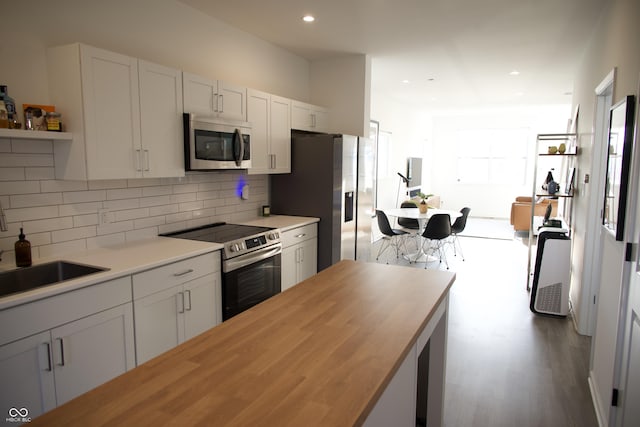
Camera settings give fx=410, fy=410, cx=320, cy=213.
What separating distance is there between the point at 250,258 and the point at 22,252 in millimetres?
1545

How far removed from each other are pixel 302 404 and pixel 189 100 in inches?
106

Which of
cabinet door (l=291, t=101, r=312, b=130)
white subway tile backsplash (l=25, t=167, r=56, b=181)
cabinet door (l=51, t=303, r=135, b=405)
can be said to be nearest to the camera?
cabinet door (l=51, t=303, r=135, b=405)

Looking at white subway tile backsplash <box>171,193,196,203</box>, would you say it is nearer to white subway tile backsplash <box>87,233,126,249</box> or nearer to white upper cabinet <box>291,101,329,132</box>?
white subway tile backsplash <box>87,233,126,249</box>

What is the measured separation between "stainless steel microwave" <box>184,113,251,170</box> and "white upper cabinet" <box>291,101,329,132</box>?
915mm

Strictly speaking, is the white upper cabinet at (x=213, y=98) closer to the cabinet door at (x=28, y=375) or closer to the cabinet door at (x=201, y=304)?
the cabinet door at (x=201, y=304)

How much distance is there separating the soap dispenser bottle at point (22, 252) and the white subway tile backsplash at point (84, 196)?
412mm

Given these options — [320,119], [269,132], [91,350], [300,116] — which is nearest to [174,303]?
[91,350]

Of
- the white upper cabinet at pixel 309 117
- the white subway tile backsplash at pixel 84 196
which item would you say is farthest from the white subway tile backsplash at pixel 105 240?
the white upper cabinet at pixel 309 117

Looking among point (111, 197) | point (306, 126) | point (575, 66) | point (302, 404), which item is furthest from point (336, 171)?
point (575, 66)

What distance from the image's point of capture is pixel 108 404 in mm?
1105

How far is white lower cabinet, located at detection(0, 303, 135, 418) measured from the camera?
188 centimetres

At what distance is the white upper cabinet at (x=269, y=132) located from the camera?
13.0 ft

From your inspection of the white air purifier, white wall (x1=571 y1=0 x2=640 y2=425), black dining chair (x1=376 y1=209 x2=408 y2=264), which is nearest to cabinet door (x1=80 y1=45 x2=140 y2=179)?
white wall (x1=571 y1=0 x2=640 y2=425)

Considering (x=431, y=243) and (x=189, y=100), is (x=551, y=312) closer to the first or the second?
(x=431, y=243)
